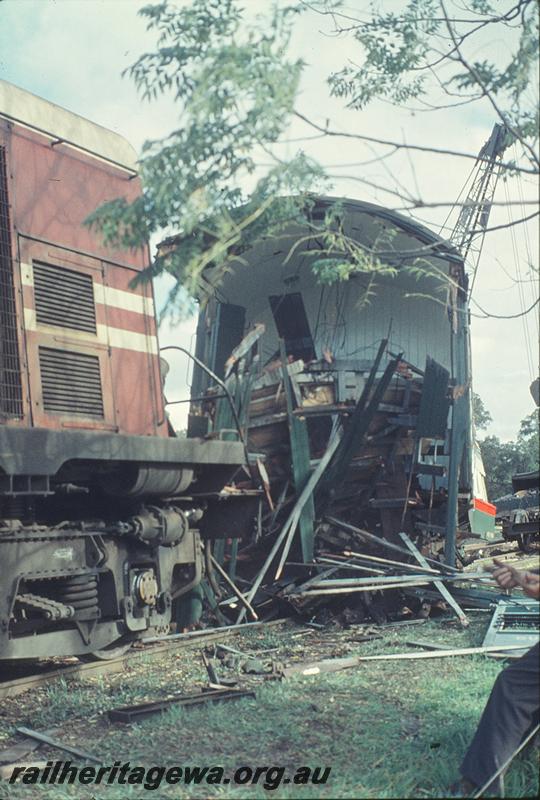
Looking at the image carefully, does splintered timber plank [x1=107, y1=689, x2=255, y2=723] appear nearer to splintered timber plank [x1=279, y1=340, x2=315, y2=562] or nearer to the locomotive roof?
the locomotive roof

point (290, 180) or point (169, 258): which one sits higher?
point (290, 180)

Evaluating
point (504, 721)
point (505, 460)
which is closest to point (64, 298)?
point (504, 721)

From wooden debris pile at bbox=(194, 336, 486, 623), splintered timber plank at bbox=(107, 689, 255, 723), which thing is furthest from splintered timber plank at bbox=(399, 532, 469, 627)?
splintered timber plank at bbox=(107, 689, 255, 723)

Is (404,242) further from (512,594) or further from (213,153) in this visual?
(213,153)

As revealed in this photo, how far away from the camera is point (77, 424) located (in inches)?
267

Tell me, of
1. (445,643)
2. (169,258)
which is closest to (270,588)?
(445,643)

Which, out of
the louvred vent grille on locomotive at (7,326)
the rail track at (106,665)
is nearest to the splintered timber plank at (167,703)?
the rail track at (106,665)

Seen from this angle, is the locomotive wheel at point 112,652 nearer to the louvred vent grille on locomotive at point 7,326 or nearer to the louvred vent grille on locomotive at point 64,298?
the louvred vent grille on locomotive at point 7,326

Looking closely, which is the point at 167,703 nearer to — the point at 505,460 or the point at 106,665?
the point at 106,665

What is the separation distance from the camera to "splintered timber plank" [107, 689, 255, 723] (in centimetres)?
546

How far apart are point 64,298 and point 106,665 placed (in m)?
3.15

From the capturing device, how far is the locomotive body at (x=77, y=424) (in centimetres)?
626

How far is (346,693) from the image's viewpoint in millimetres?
5797

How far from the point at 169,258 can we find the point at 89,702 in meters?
3.54
